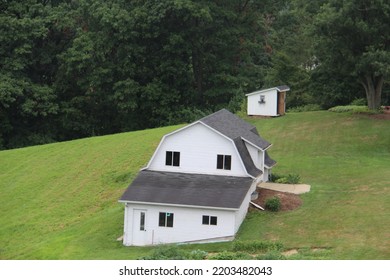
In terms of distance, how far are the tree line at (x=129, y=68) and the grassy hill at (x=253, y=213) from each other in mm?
10635

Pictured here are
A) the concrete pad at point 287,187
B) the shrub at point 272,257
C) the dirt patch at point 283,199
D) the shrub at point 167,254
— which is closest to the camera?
the shrub at point 272,257

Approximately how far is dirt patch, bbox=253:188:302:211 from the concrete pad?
67cm

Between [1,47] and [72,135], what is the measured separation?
1170 cm

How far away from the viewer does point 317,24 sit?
50.2 m

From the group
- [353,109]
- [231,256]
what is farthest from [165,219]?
[353,109]

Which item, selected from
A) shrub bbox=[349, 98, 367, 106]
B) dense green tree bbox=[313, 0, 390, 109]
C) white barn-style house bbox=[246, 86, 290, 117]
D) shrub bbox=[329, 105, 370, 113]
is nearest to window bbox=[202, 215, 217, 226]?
dense green tree bbox=[313, 0, 390, 109]

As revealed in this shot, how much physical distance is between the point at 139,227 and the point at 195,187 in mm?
3434

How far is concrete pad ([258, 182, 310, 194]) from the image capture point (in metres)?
36.0

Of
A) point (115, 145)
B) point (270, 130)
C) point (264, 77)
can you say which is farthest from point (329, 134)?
point (264, 77)

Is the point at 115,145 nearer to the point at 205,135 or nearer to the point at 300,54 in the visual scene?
the point at 205,135

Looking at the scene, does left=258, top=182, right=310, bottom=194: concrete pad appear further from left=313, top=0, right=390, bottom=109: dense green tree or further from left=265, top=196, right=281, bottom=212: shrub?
left=313, top=0, right=390, bottom=109: dense green tree

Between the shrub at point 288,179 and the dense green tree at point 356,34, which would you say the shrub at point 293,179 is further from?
the dense green tree at point 356,34

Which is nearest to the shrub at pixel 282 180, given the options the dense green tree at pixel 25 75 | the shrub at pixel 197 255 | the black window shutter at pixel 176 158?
the black window shutter at pixel 176 158

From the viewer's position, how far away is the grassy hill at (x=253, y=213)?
29.5 m
